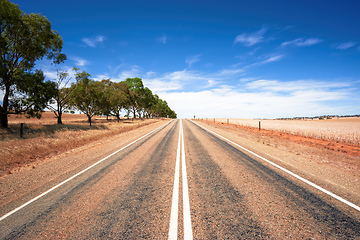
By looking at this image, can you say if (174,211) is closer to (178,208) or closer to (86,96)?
(178,208)

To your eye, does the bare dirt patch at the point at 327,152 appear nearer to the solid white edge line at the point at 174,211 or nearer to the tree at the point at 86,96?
the solid white edge line at the point at 174,211

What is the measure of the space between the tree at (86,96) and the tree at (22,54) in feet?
23.7

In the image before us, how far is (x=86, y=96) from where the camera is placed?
86.1 feet

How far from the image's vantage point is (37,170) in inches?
239

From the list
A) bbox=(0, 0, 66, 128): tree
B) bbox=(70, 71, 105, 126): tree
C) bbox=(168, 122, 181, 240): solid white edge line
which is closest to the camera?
bbox=(168, 122, 181, 240): solid white edge line

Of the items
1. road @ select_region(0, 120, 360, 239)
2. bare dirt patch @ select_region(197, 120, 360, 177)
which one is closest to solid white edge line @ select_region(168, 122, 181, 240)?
road @ select_region(0, 120, 360, 239)

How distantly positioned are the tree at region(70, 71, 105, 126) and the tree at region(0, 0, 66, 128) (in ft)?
23.7

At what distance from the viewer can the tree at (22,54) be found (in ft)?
45.6

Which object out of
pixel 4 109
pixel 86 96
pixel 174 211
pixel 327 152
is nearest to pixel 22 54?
pixel 4 109

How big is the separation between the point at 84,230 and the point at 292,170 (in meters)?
6.82

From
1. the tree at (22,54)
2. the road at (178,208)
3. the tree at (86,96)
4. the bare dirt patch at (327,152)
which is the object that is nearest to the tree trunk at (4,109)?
the tree at (22,54)

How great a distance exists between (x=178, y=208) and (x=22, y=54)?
23.1m

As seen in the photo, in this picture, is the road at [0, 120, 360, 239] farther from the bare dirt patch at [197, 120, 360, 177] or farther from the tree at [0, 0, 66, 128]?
the tree at [0, 0, 66, 128]

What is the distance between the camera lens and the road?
265 centimetres
